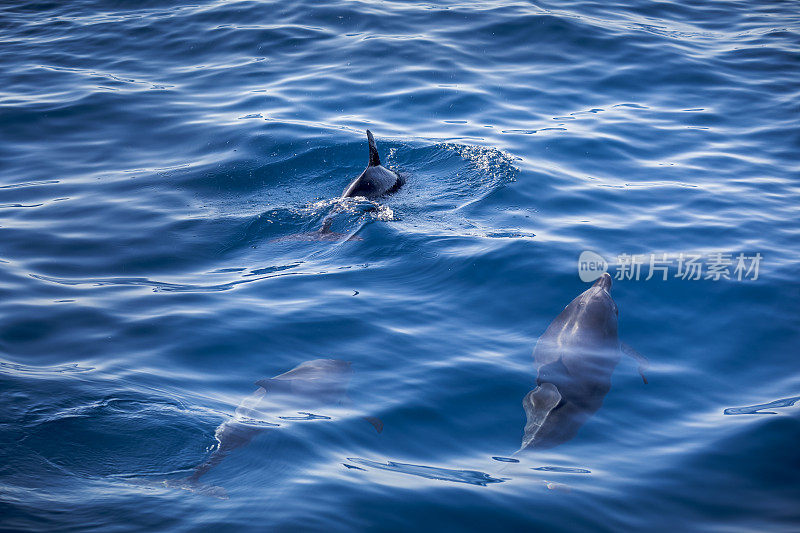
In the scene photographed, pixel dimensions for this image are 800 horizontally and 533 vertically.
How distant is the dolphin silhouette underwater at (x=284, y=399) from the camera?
6141 millimetres

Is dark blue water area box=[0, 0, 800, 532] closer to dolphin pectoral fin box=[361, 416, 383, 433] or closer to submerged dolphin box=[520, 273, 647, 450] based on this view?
dolphin pectoral fin box=[361, 416, 383, 433]

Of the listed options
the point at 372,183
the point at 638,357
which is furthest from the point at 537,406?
the point at 372,183

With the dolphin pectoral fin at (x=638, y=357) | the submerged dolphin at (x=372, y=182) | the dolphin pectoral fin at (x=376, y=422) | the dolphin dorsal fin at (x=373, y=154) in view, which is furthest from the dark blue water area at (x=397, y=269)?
the dolphin dorsal fin at (x=373, y=154)

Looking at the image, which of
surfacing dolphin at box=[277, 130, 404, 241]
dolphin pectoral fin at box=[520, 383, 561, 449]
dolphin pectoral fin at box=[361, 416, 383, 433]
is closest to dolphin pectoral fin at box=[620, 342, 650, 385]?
dolphin pectoral fin at box=[520, 383, 561, 449]

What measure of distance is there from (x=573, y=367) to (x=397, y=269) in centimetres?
317

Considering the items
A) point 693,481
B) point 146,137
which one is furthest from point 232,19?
point 693,481

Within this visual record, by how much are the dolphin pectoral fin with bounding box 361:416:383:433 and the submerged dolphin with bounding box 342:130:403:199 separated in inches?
198

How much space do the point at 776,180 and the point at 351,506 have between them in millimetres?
9384

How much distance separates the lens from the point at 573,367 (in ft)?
22.3

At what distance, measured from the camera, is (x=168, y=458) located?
234 inches

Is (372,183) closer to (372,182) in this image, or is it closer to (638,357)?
(372,182)

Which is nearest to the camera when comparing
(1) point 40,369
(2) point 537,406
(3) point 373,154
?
(2) point 537,406

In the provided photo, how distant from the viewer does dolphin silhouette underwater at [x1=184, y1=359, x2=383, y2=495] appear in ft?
20.1

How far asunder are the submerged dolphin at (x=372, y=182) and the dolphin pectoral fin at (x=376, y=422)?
5.03 metres
